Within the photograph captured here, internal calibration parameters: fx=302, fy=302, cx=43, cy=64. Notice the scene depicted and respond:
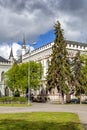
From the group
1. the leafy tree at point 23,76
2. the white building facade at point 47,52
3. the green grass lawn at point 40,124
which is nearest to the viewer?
the green grass lawn at point 40,124

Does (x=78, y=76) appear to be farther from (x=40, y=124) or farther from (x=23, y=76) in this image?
(x=40, y=124)

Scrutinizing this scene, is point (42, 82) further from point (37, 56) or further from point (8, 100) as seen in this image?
point (8, 100)

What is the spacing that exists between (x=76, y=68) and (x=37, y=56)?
83.4 feet

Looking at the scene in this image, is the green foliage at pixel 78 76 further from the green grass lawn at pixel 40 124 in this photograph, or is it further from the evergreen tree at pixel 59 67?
the green grass lawn at pixel 40 124

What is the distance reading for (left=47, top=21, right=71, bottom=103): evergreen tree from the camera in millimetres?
57281

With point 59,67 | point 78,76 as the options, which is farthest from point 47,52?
point 59,67

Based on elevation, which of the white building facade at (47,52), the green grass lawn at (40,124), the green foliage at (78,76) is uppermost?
the white building facade at (47,52)

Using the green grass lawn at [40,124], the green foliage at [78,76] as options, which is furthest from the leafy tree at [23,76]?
the green grass lawn at [40,124]

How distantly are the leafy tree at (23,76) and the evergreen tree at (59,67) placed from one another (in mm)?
11863

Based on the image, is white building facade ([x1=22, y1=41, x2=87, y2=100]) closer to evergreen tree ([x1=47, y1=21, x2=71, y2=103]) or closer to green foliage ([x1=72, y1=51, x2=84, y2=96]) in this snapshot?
green foliage ([x1=72, y1=51, x2=84, y2=96])

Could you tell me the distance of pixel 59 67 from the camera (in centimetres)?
5750

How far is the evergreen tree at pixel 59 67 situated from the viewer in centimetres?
5728

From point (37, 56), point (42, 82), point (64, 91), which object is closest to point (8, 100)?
point (64, 91)

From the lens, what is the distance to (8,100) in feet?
189
